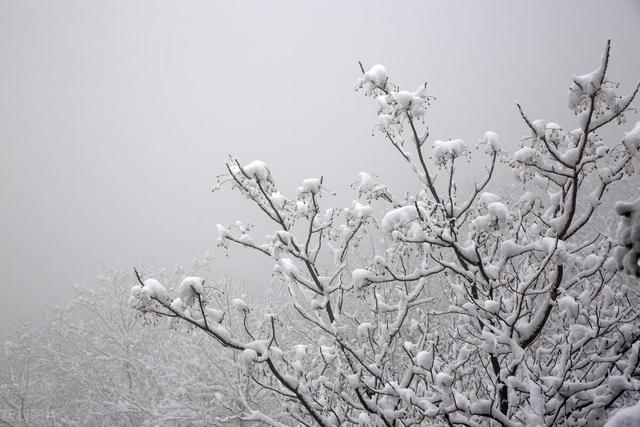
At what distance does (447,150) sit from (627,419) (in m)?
1.90

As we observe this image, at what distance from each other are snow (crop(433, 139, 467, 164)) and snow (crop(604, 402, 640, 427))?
181 cm

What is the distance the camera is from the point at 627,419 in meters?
1.43

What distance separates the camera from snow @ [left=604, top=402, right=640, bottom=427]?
4.64 ft

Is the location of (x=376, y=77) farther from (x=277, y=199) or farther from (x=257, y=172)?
(x=277, y=199)

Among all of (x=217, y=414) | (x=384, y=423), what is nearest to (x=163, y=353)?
(x=217, y=414)

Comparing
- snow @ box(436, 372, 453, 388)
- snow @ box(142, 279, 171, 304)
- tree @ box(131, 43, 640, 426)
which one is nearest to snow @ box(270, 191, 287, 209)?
tree @ box(131, 43, 640, 426)

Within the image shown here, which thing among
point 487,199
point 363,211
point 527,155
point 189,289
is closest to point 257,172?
point 363,211

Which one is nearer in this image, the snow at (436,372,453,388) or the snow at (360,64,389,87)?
the snow at (436,372,453,388)

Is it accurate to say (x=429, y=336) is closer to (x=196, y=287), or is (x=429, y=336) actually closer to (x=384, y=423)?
(x=384, y=423)

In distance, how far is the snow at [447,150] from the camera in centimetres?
274

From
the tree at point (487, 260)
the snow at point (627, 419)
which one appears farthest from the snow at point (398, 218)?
the snow at point (627, 419)

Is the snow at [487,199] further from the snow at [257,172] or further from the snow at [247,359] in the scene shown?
the snow at [247,359]

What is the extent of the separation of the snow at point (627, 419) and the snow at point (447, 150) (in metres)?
1.81

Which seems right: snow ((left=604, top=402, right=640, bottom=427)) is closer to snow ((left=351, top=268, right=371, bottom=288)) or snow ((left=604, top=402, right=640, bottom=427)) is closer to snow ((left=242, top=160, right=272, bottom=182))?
snow ((left=351, top=268, right=371, bottom=288))
